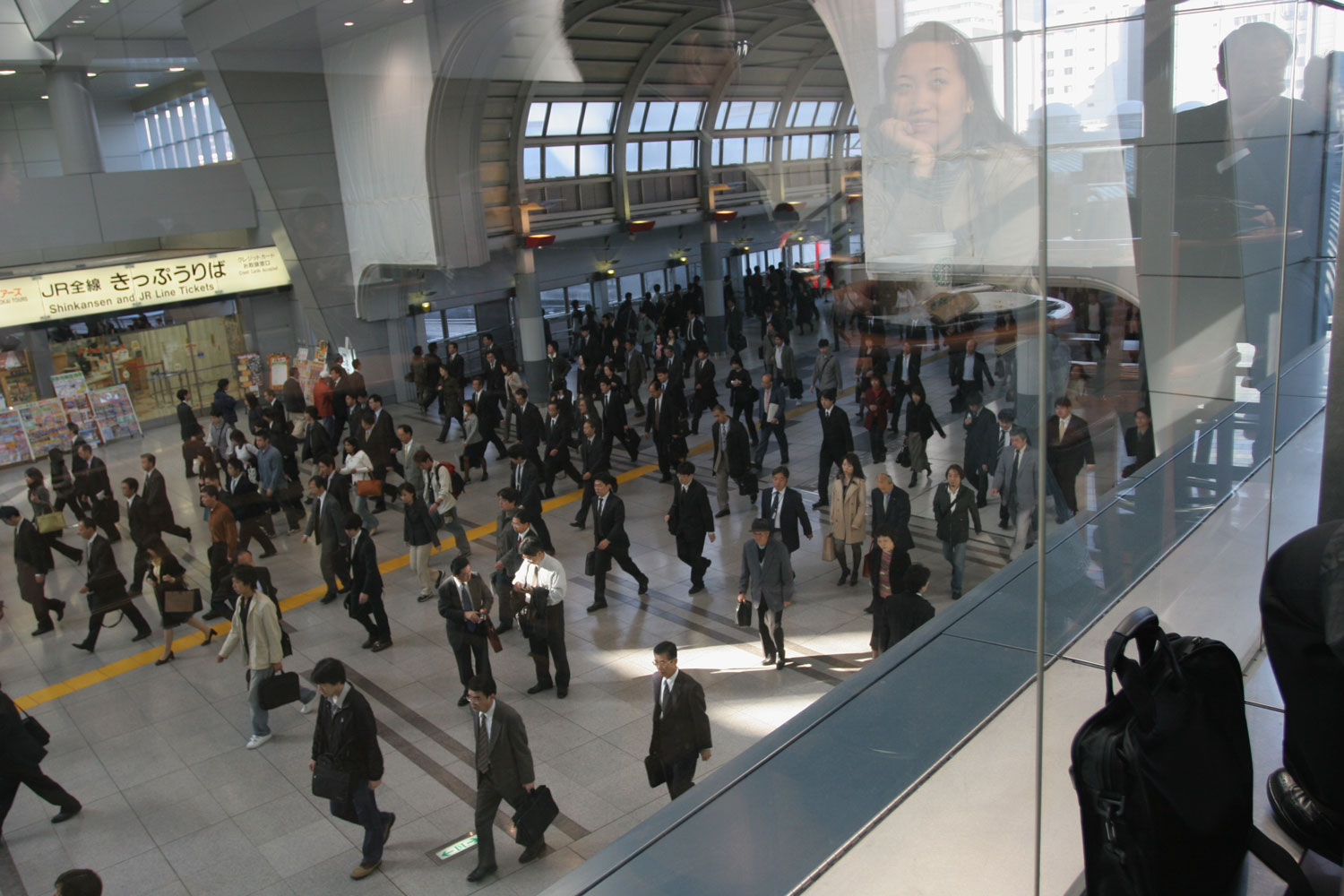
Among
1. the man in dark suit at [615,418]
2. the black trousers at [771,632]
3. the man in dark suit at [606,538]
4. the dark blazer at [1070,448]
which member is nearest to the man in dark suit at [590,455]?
the man in dark suit at [615,418]

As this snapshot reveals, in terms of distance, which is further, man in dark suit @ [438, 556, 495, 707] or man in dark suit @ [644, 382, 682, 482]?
man in dark suit @ [644, 382, 682, 482]

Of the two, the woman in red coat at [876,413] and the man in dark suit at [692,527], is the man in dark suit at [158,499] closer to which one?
the man in dark suit at [692,527]

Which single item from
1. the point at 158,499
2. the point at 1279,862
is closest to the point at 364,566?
the point at 158,499

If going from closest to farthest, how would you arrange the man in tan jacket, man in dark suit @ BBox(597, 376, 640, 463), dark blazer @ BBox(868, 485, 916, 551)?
the man in tan jacket → dark blazer @ BBox(868, 485, 916, 551) → man in dark suit @ BBox(597, 376, 640, 463)

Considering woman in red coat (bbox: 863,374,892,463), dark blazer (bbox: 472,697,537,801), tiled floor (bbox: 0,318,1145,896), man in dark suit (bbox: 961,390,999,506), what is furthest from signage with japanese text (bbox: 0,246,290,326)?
woman in red coat (bbox: 863,374,892,463)

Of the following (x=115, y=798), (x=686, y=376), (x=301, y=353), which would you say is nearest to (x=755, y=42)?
(x=686, y=376)

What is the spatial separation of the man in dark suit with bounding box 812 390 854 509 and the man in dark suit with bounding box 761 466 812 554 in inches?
41.6

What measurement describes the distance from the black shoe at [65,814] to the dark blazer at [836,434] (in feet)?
20.3

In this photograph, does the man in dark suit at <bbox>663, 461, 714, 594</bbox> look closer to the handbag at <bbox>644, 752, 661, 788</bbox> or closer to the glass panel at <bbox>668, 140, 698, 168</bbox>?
the handbag at <bbox>644, 752, 661, 788</bbox>

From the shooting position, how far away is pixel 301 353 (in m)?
6.37

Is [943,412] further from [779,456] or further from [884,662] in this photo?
[884,662]

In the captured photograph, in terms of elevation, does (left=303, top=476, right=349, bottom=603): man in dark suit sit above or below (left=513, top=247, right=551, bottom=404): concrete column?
below

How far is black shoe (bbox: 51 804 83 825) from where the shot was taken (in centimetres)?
436

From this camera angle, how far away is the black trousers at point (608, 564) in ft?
22.1
